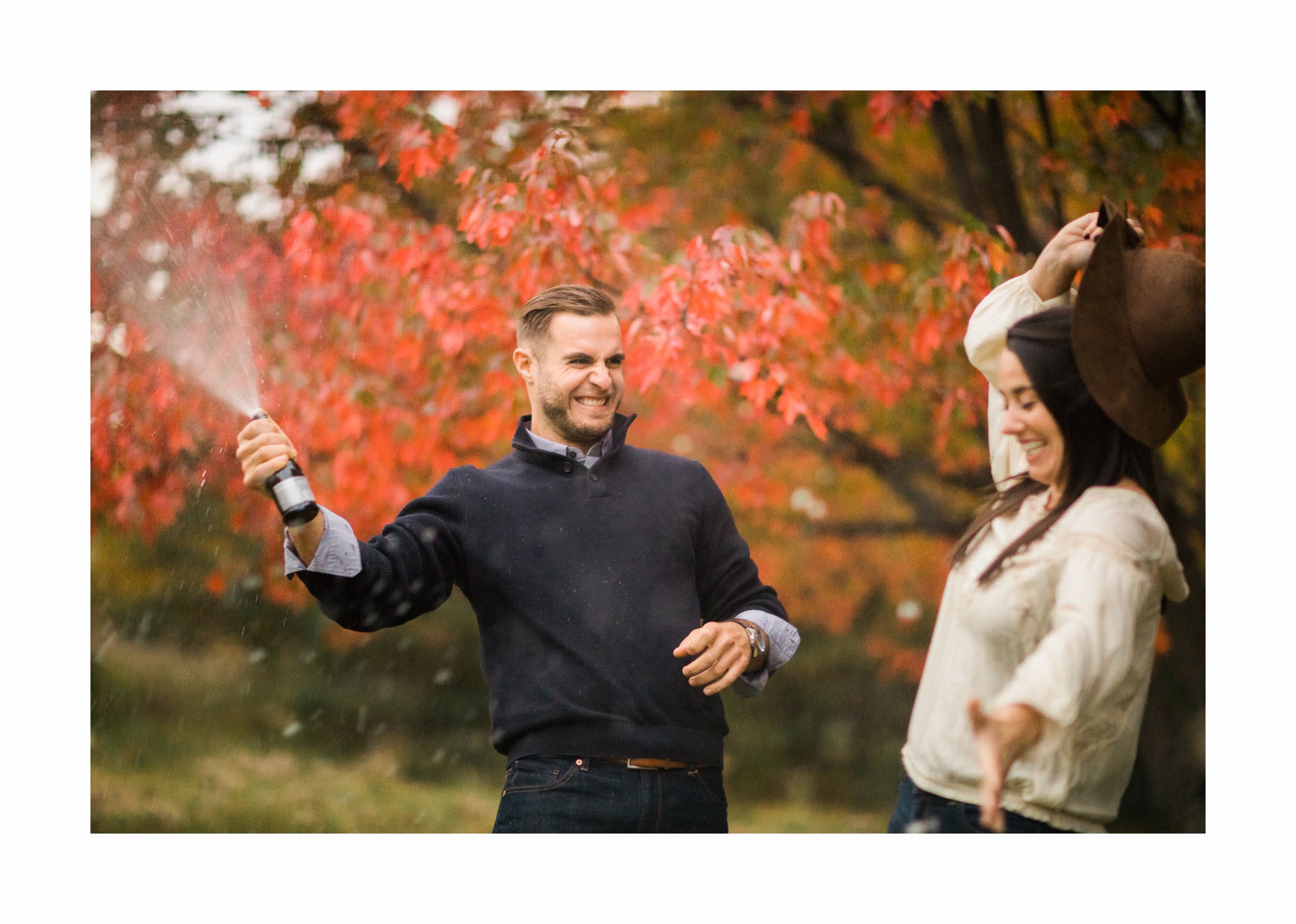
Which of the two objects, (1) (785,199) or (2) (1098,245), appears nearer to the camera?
Result: (2) (1098,245)

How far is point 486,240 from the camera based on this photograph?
3984 mm

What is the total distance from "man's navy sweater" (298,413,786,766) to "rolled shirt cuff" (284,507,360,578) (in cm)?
20

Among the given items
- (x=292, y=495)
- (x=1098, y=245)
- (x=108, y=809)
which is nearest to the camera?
(x=292, y=495)

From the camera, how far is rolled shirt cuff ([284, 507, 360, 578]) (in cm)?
324

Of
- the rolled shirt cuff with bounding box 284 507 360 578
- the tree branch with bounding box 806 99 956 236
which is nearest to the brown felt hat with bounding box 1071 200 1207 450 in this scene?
the tree branch with bounding box 806 99 956 236

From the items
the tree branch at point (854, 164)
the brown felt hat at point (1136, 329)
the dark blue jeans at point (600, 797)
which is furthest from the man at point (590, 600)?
the brown felt hat at point (1136, 329)

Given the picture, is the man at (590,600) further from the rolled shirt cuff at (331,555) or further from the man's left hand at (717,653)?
the rolled shirt cuff at (331,555)

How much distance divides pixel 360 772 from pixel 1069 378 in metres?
2.87

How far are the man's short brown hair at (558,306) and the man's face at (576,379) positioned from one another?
22mm

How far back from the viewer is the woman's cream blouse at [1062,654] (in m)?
3.33

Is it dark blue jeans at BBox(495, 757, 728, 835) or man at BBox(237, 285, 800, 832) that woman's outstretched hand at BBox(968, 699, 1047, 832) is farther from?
dark blue jeans at BBox(495, 757, 728, 835)
